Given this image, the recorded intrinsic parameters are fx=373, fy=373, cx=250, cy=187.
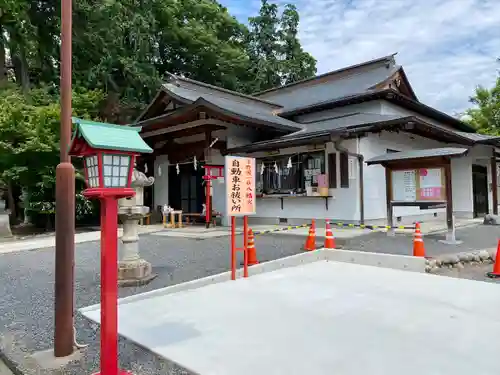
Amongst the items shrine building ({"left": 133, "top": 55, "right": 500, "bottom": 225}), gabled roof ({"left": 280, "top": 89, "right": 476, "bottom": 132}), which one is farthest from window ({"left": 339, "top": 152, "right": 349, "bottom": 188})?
gabled roof ({"left": 280, "top": 89, "right": 476, "bottom": 132})

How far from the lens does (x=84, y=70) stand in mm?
20172

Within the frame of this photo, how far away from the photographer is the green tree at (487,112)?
2538cm

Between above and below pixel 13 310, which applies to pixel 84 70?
above

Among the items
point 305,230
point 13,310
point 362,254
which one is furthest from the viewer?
point 305,230

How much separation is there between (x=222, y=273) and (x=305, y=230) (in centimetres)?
598

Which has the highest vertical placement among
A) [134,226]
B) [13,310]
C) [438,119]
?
[438,119]

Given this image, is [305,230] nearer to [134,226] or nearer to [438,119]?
[134,226]

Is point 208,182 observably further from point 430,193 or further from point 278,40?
point 278,40

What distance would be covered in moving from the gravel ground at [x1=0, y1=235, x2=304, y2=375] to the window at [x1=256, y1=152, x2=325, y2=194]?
313 centimetres

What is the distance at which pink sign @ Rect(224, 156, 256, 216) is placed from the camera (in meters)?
5.84

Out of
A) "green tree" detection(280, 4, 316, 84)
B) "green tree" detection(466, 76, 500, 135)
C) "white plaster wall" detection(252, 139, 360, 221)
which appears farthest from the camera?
"green tree" detection(280, 4, 316, 84)

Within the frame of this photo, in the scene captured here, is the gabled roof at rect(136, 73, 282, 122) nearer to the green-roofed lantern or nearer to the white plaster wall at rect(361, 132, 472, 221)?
the white plaster wall at rect(361, 132, 472, 221)

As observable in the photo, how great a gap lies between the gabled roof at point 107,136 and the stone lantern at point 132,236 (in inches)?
105

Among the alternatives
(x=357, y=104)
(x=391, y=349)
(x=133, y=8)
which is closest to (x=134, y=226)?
(x=391, y=349)
